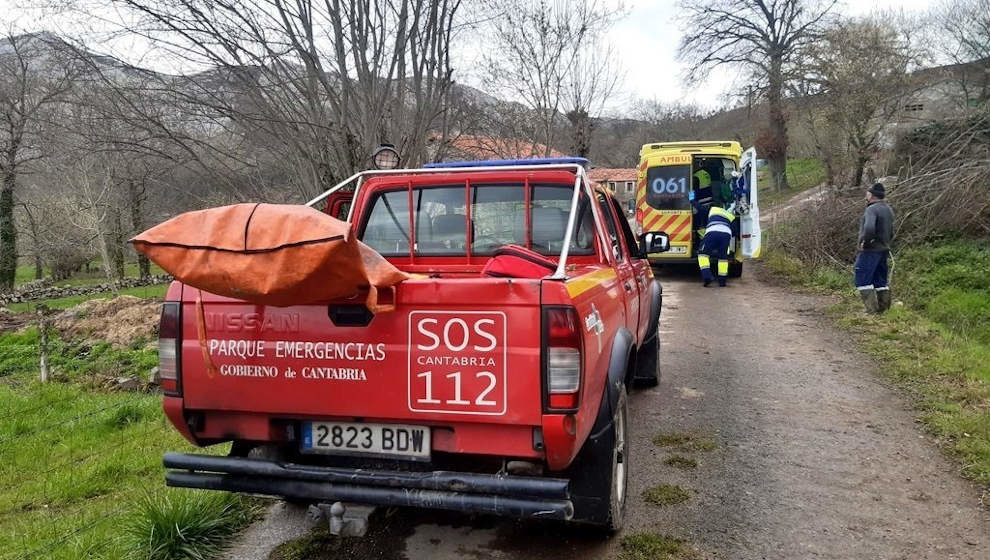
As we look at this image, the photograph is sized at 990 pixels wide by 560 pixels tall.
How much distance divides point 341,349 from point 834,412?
170 inches

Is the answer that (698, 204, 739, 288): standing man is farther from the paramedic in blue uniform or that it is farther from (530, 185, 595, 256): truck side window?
(530, 185, 595, 256): truck side window

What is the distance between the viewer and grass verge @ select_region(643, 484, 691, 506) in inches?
146

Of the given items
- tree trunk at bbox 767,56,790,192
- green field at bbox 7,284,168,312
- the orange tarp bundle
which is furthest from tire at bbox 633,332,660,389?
tree trunk at bbox 767,56,790,192

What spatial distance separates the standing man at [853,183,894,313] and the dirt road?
2.56m

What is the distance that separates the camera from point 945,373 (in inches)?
234

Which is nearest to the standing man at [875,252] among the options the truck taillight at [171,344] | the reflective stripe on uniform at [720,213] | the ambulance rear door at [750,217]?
Result: the ambulance rear door at [750,217]

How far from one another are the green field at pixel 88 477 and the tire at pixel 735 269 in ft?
35.1

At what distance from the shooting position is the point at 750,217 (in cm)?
1230

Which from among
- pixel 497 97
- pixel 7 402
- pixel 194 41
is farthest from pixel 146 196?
pixel 194 41

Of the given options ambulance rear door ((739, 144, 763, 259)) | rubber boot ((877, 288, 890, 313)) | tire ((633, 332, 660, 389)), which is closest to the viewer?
tire ((633, 332, 660, 389))

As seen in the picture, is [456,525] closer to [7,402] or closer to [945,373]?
[945,373]

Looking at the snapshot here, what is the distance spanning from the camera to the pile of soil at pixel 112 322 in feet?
40.4

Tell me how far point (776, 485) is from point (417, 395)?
8.24 ft

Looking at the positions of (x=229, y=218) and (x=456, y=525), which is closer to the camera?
(x=229, y=218)
